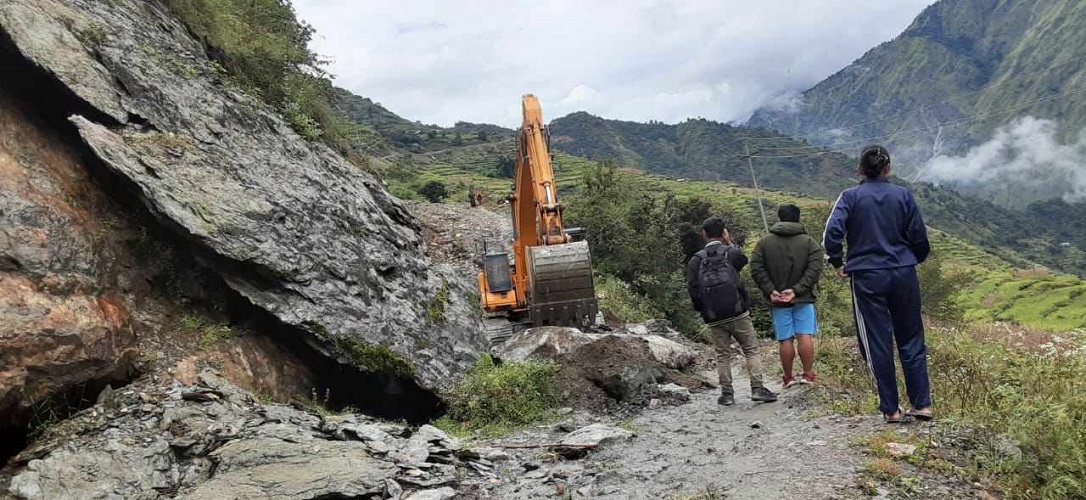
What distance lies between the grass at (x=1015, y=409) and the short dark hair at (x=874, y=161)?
1.66 metres

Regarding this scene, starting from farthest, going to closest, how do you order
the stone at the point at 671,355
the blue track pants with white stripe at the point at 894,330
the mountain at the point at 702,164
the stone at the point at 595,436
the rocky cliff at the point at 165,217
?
the mountain at the point at 702,164 < the stone at the point at 671,355 < the stone at the point at 595,436 < the rocky cliff at the point at 165,217 < the blue track pants with white stripe at the point at 894,330

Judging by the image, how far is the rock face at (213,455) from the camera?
388cm

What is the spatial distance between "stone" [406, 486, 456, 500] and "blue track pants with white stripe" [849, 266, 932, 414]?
125 inches

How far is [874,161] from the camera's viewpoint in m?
4.68

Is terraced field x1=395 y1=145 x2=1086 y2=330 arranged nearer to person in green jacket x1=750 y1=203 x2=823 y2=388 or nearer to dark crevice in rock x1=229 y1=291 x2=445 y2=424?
person in green jacket x1=750 y1=203 x2=823 y2=388

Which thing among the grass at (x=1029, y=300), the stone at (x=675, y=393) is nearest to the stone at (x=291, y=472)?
the stone at (x=675, y=393)

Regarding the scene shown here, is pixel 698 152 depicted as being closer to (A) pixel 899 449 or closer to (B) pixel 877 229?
(B) pixel 877 229

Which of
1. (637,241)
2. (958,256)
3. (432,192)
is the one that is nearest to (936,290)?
(637,241)

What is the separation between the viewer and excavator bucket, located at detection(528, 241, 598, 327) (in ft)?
33.8

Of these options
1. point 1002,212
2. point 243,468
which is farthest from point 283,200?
point 1002,212

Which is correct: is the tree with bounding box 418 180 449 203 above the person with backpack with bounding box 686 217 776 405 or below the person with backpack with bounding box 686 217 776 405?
above

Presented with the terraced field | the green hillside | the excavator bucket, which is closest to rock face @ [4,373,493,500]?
the excavator bucket

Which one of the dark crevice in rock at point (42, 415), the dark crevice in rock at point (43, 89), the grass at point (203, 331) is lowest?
→ the dark crevice in rock at point (42, 415)

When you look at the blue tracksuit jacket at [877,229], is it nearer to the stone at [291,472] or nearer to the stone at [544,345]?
the stone at [291,472]
